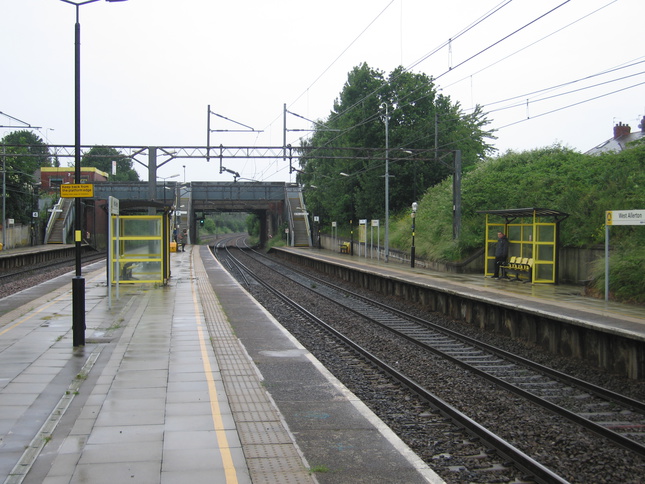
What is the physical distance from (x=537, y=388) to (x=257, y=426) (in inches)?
200

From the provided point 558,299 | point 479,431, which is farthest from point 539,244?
point 479,431

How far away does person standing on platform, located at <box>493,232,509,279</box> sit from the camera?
71.8 ft

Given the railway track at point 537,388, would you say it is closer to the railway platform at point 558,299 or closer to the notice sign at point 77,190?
the railway platform at point 558,299

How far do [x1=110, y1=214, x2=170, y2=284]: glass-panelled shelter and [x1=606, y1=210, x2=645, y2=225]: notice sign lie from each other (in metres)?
13.6

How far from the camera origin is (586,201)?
21609 millimetres

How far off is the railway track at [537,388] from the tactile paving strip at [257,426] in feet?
7.27

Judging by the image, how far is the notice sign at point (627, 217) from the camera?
14156 mm

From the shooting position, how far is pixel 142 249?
21.8 metres

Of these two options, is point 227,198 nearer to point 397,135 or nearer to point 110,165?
point 397,135

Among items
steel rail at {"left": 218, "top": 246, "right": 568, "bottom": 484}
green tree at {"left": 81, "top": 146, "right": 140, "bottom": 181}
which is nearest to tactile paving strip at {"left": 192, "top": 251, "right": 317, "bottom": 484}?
steel rail at {"left": 218, "top": 246, "right": 568, "bottom": 484}

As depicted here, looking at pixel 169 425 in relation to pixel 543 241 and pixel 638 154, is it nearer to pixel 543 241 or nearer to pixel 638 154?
pixel 543 241

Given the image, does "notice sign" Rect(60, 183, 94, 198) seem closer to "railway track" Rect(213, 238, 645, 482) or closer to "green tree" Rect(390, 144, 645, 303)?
"railway track" Rect(213, 238, 645, 482)

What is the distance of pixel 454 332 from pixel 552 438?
24.4 ft

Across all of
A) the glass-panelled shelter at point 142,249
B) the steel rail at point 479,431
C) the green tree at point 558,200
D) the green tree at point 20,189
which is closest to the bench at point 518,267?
the green tree at point 558,200
